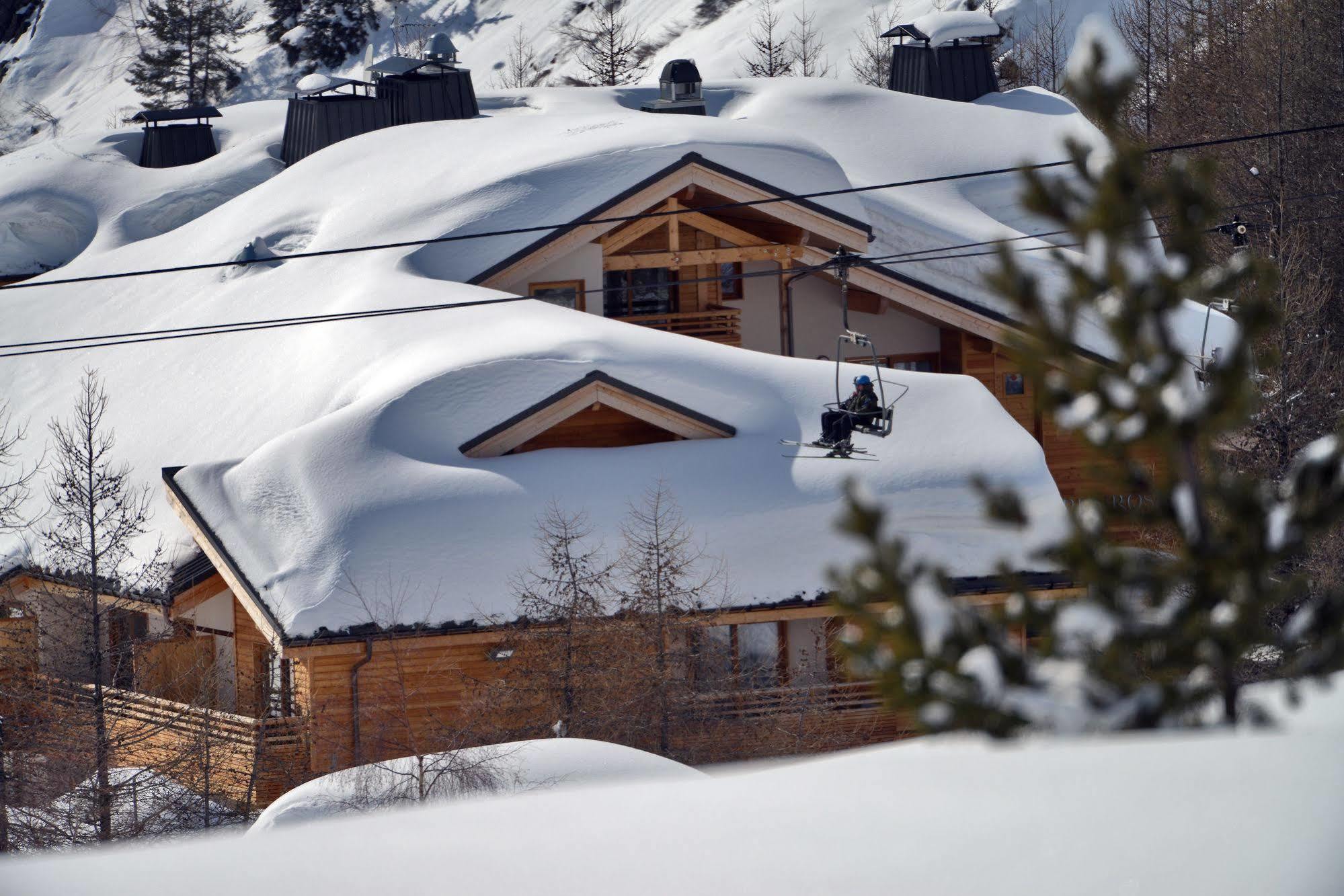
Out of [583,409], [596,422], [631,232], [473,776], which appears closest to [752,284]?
[631,232]

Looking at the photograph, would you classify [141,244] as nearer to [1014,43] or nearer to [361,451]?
[361,451]

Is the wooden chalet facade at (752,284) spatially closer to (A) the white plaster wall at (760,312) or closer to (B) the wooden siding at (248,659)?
(A) the white plaster wall at (760,312)

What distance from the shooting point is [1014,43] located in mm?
72625

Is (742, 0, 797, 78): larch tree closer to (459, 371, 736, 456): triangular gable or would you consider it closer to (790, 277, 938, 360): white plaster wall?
(790, 277, 938, 360): white plaster wall

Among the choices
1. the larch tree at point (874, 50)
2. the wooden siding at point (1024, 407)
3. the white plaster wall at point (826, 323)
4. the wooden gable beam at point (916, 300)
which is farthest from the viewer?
the larch tree at point (874, 50)

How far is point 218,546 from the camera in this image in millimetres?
17547

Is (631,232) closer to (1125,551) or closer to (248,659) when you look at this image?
(248,659)

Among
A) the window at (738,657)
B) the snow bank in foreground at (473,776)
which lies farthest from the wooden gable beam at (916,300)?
the snow bank in foreground at (473,776)

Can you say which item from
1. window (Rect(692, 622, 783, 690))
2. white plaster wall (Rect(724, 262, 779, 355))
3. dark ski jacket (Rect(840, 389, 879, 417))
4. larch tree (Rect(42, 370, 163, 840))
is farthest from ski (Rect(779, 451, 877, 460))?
white plaster wall (Rect(724, 262, 779, 355))

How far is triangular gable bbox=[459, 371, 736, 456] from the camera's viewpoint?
60.5 ft

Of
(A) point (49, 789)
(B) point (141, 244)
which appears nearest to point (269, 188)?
(B) point (141, 244)

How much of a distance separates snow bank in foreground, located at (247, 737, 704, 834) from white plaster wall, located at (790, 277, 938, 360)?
16731mm

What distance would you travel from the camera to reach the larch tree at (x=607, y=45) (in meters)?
72.7

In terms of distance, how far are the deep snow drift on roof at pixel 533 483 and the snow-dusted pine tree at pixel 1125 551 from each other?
13.3m
